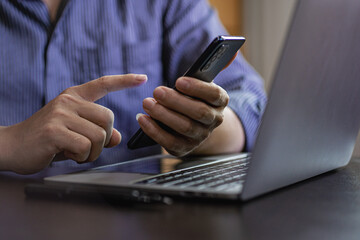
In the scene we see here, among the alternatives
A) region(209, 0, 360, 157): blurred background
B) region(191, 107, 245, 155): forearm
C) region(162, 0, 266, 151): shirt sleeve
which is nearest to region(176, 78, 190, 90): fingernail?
region(191, 107, 245, 155): forearm

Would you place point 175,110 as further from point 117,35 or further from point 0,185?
point 117,35

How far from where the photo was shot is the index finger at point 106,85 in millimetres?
610

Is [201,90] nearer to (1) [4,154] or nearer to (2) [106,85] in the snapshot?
(2) [106,85]

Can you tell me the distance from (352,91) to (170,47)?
25.6 inches

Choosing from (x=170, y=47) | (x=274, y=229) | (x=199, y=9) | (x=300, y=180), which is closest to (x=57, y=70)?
(x=170, y=47)

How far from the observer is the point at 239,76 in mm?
1030

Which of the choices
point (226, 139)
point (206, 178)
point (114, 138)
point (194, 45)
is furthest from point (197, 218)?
point (194, 45)

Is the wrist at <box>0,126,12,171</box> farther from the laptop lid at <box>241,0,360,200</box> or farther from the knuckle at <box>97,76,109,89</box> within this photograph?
the laptop lid at <box>241,0,360,200</box>

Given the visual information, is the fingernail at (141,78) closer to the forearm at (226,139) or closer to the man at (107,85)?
the man at (107,85)

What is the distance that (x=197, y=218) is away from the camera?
356 mm

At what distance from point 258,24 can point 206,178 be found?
2.74m

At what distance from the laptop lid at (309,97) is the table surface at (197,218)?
1.2 inches

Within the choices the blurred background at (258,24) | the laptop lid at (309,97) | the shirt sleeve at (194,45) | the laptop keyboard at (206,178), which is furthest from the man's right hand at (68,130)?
the blurred background at (258,24)

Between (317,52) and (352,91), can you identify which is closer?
(317,52)
